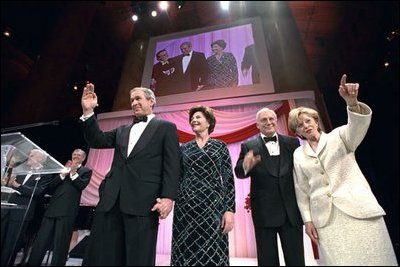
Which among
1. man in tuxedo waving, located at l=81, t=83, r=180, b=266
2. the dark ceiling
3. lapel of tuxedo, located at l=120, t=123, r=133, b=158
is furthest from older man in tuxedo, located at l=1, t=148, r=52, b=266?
the dark ceiling

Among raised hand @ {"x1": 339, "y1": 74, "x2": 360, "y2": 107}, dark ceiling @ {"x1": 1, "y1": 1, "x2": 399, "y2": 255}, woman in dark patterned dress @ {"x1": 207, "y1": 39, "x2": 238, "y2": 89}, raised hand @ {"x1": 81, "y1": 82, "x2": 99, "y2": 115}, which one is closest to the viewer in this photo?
raised hand @ {"x1": 339, "y1": 74, "x2": 360, "y2": 107}

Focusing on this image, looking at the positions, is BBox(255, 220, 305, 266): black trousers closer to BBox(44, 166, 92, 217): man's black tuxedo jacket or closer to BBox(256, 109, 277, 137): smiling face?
BBox(256, 109, 277, 137): smiling face

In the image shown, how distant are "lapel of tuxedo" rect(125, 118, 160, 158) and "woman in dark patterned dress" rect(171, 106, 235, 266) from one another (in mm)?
343

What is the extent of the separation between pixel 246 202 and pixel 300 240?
105 inches

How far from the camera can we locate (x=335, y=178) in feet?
5.52

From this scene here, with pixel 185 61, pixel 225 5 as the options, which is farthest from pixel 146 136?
pixel 225 5

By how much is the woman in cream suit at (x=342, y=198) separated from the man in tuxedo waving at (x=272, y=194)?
0.06 meters

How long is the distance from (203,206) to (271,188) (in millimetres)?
450

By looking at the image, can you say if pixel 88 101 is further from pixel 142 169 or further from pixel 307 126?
pixel 307 126

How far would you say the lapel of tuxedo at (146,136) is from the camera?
1693 millimetres

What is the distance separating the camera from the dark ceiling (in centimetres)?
570

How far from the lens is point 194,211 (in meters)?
1.78

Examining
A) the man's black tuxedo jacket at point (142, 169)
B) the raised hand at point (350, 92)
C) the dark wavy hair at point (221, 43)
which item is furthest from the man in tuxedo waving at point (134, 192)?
the dark wavy hair at point (221, 43)

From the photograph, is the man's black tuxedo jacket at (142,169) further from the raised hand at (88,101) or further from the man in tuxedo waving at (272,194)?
the man in tuxedo waving at (272,194)
